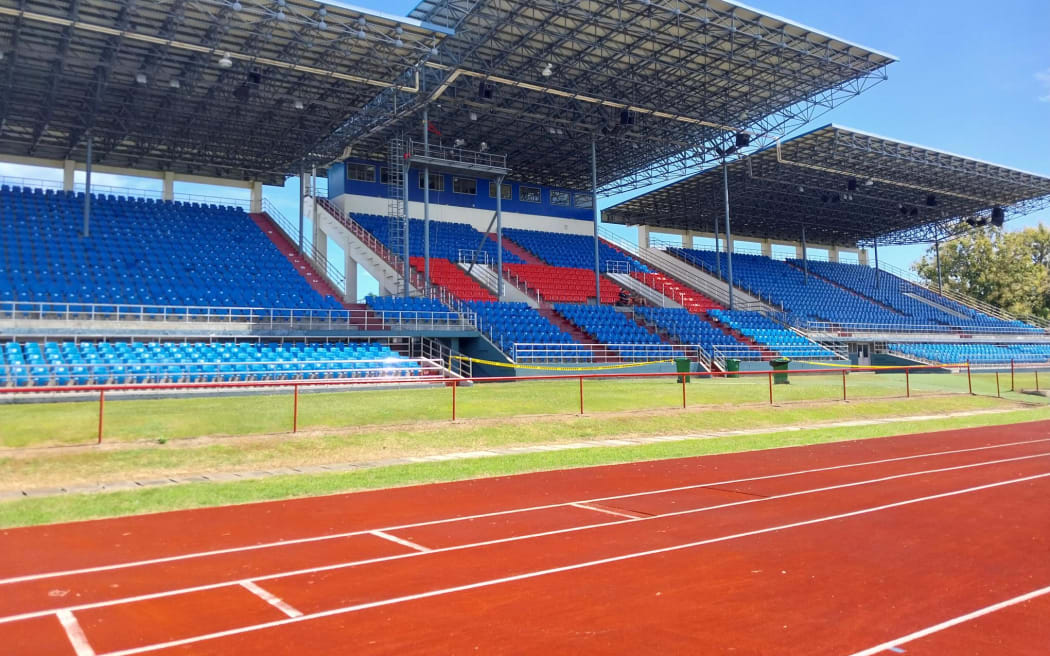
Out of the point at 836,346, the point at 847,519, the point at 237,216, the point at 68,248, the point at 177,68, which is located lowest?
the point at 847,519

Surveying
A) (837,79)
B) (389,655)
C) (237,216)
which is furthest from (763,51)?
(389,655)

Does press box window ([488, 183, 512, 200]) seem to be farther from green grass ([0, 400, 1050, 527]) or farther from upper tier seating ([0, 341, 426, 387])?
green grass ([0, 400, 1050, 527])

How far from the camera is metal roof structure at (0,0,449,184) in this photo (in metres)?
25.9

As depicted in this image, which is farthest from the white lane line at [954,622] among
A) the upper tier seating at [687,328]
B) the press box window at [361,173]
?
the press box window at [361,173]

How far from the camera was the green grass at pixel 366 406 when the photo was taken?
46.0ft

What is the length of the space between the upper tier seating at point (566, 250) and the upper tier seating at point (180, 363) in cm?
2275

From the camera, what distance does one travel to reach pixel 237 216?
131 ft

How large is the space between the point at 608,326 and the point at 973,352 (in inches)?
1053

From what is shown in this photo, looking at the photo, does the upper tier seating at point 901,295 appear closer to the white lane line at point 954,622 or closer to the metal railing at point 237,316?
the metal railing at point 237,316

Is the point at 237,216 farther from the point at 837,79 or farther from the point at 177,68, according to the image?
the point at 837,79

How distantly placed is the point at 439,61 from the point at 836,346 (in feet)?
95.3

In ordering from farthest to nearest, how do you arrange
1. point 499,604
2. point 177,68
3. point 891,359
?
point 891,359
point 177,68
point 499,604

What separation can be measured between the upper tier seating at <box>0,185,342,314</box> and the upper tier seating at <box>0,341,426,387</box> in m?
3.70

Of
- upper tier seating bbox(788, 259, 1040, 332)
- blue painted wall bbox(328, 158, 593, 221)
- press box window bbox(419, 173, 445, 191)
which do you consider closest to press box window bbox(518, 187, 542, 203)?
blue painted wall bbox(328, 158, 593, 221)
